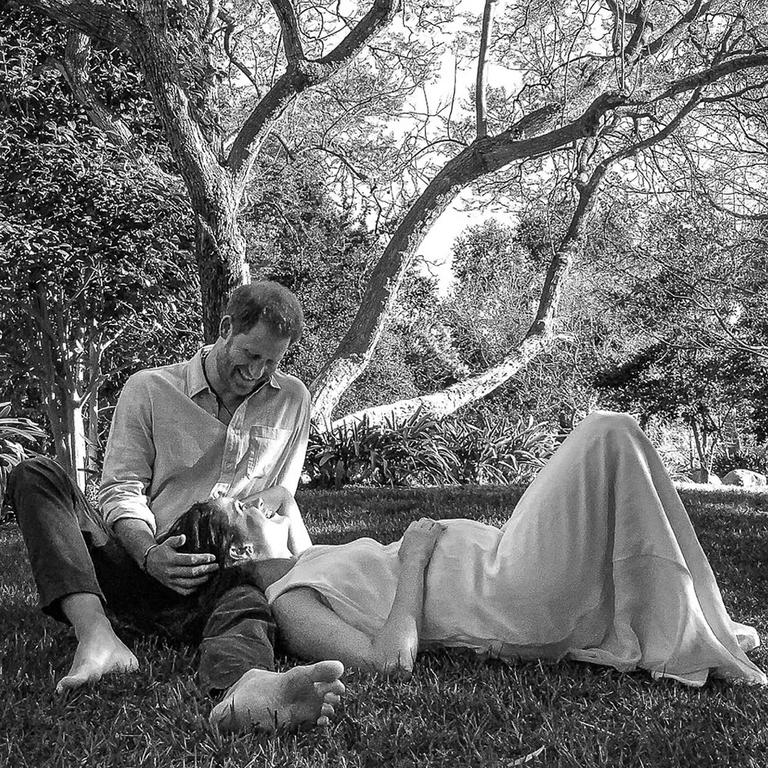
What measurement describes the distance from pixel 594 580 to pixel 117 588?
148 centimetres

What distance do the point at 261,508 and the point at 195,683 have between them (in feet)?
2.12

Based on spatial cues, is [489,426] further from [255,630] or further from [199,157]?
[255,630]

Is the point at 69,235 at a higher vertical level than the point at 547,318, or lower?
higher

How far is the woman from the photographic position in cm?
237

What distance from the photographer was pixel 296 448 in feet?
10.7

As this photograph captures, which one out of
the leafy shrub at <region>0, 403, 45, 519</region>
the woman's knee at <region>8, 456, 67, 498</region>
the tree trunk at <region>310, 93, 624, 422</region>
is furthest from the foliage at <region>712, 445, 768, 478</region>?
the woman's knee at <region>8, 456, 67, 498</region>

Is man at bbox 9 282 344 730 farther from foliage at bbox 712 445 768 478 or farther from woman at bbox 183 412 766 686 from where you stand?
foliage at bbox 712 445 768 478

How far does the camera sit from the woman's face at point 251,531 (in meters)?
2.66

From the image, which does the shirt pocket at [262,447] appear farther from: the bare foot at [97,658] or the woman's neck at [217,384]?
the bare foot at [97,658]

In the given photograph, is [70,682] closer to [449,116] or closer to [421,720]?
[421,720]

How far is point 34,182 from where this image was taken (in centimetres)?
981

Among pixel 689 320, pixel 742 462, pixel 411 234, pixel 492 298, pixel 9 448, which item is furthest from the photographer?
pixel 492 298

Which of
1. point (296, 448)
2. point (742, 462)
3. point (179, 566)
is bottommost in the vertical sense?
point (742, 462)

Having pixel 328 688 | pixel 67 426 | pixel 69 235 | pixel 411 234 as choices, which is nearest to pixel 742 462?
pixel 411 234
